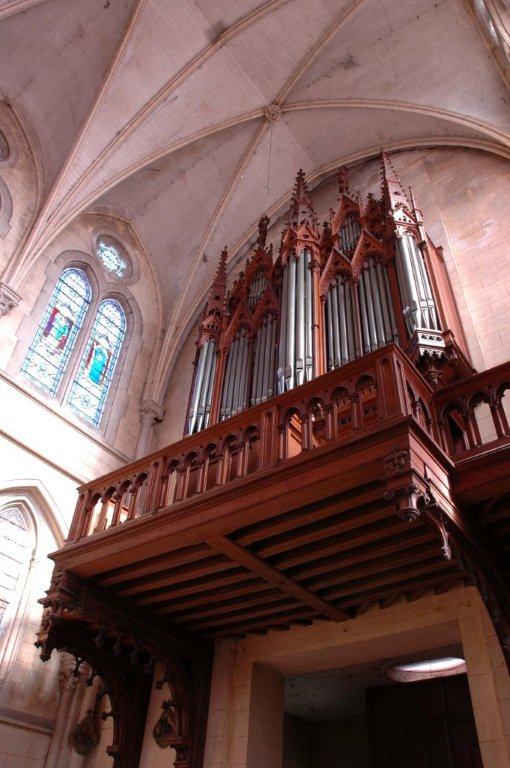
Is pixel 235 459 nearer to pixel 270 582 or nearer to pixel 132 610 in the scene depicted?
pixel 270 582

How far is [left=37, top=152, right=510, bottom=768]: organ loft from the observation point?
5.18 m

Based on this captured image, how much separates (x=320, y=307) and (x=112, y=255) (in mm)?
6087

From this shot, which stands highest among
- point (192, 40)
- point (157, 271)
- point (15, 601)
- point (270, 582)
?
point (192, 40)

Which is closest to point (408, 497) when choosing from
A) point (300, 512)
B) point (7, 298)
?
point (300, 512)

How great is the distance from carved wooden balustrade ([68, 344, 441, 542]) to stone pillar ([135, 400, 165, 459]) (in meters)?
4.71

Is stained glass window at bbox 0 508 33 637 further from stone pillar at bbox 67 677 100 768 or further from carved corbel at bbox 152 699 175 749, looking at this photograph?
carved corbel at bbox 152 699 175 749

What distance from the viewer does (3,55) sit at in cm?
1131

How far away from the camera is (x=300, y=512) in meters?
5.41

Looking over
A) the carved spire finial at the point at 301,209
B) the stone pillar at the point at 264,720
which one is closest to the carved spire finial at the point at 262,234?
the carved spire finial at the point at 301,209

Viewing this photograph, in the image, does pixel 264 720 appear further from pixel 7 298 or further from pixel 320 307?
pixel 7 298

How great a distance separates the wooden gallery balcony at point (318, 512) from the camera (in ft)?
16.5

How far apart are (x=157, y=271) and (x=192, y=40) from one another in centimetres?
456

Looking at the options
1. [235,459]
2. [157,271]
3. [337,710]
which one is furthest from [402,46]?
[337,710]

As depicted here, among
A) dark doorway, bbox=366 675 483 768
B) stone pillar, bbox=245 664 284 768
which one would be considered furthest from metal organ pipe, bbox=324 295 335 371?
dark doorway, bbox=366 675 483 768
